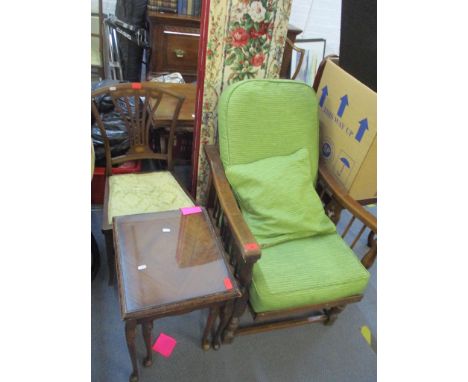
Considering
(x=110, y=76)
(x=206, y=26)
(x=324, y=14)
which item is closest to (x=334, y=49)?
(x=324, y=14)

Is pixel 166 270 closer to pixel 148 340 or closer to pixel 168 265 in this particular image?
pixel 168 265

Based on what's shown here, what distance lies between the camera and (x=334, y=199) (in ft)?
5.23

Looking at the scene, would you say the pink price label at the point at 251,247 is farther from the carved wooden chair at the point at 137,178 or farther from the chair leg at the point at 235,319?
the carved wooden chair at the point at 137,178

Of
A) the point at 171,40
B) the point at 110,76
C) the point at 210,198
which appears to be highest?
the point at 171,40

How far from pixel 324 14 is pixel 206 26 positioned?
2.23 meters

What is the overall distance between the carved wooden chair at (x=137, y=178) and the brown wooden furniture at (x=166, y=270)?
19 cm

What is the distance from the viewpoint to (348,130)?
1.51m

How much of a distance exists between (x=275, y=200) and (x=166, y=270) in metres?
0.53

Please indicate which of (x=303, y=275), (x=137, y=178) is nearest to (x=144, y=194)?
(x=137, y=178)

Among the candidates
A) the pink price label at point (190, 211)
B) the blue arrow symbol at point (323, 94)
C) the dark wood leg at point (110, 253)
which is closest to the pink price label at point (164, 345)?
the dark wood leg at point (110, 253)

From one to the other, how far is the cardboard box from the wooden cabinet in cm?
132
